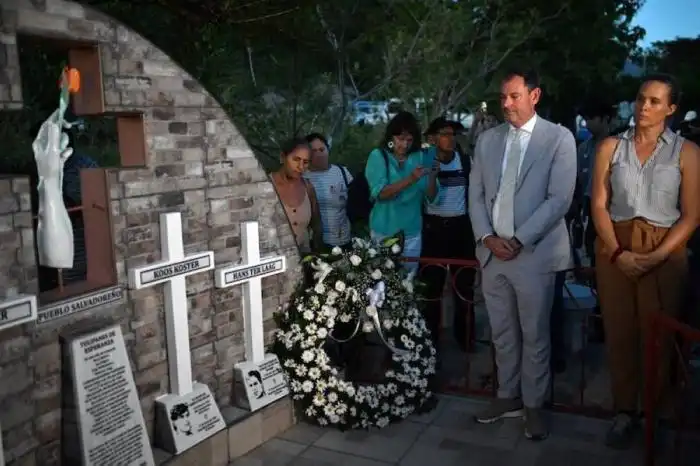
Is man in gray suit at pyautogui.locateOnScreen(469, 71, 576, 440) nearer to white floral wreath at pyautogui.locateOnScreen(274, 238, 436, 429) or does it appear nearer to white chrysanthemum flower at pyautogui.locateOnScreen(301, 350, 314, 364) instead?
white floral wreath at pyautogui.locateOnScreen(274, 238, 436, 429)

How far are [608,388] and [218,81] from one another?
14.5 ft

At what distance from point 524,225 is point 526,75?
785 millimetres

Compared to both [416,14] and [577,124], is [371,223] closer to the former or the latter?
[416,14]

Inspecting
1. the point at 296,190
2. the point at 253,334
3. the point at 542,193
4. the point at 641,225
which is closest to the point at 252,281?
the point at 253,334

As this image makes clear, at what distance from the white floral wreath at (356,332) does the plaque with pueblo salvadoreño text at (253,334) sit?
15 cm

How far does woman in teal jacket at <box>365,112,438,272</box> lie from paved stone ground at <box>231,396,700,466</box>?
1.20 m

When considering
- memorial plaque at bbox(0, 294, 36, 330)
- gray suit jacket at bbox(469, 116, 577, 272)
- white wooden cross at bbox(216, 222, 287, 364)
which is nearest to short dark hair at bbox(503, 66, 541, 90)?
gray suit jacket at bbox(469, 116, 577, 272)

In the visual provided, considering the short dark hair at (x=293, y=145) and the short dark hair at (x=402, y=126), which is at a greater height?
the short dark hair at (x=402, y=126)

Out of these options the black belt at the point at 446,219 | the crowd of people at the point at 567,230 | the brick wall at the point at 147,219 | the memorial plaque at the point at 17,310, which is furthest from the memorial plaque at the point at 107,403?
the black belt at the point at 446,219

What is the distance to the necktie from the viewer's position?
3.76m

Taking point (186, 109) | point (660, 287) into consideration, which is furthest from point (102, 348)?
point (660, 287)

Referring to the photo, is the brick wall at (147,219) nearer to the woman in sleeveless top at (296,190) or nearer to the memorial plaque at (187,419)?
the memorial plaque at (187,419)

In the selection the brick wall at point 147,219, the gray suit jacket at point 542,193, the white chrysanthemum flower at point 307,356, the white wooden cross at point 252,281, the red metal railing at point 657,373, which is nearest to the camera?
the brick wall at point 147,219

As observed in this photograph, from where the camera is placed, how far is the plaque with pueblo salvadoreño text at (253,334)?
385 cm
